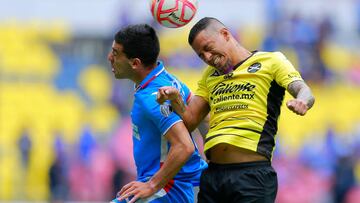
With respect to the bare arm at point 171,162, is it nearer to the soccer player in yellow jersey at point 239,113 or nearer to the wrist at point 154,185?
the wrist at point 154,185

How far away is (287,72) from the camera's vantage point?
19.2ft

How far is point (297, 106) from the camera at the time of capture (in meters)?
5.30

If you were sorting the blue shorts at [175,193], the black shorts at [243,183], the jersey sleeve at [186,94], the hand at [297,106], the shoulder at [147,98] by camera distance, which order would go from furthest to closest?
the jersey sleeve at [186,94]
the blue shorts at [175,193]
the shoulder at [147,98]
the black shorts at [243,183]
the hand at [297,106]

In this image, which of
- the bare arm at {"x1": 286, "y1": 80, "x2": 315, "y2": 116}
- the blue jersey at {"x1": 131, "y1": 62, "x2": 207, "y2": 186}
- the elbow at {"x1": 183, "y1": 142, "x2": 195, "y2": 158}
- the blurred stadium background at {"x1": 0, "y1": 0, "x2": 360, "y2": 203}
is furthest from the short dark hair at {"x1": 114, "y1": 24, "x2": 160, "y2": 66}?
the blurred stadium background at {"x1": 0, "y1": 0, "x2": 360, "y2": 203}

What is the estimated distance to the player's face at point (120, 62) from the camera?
6449mm

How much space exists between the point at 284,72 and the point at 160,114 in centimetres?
91

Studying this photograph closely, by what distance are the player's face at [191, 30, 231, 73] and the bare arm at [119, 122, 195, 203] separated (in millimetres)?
491

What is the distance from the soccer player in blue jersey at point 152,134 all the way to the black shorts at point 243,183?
0.28 metres

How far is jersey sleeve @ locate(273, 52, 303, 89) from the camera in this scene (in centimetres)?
579

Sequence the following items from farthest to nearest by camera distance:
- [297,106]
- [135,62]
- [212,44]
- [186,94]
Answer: [186,94] → [135,62] → [212,44] → [297,106]

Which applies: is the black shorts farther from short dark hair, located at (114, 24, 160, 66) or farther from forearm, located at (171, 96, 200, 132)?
short dark hair, located at (114, 24, 160, 66)

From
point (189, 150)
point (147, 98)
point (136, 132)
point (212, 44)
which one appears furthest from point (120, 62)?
point (189, 150)

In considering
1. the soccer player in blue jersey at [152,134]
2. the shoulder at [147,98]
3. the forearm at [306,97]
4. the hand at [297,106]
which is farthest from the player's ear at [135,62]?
the hand at [297,106]

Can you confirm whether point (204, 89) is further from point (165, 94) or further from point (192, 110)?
point (165, 94)
